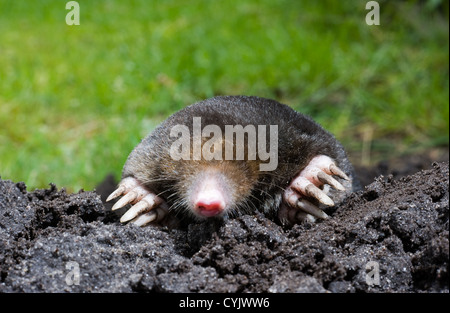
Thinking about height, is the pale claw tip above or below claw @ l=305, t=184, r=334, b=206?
above

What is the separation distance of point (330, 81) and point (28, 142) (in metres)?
2.34

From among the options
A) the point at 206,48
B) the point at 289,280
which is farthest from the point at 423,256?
the point at 206,48

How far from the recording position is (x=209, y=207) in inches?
68.1

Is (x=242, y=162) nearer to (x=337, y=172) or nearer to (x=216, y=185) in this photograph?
(x=216, y=185)

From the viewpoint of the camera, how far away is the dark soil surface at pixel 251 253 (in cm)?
149

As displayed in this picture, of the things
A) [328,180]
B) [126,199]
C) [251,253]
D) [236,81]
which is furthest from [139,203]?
[236,81]

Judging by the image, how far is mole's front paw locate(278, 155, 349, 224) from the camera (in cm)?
188

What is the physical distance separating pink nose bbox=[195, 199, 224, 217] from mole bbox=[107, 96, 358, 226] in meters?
0.01

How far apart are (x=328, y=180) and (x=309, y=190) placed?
0.06 meters

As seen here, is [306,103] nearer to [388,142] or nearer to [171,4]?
[388,142]

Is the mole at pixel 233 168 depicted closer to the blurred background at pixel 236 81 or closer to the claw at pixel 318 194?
the claw at pixel 318 194

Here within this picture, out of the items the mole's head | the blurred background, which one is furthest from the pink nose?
the blurred background

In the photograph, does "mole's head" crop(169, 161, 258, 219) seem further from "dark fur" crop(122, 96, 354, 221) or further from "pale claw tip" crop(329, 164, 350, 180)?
"pale claw tip" crop(329, 164, 350, 180)

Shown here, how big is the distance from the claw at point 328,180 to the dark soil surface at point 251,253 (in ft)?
0.30
